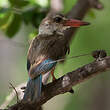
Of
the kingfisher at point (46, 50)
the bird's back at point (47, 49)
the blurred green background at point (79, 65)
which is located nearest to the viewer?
the kingfisher at point (46, 50)

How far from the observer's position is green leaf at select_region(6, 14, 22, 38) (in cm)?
439

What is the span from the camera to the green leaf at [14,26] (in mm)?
4391

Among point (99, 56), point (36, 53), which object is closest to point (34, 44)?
point (36, 53)

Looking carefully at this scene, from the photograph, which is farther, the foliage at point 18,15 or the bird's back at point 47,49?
the foliage at point 18,15

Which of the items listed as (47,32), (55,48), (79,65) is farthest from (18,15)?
(79,65)

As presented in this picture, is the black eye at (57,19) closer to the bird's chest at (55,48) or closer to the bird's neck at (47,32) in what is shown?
the bird's neck at (47,32)

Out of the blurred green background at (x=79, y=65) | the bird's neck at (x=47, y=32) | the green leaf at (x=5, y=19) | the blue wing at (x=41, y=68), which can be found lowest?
the blurred green background at (x=79, y=65)

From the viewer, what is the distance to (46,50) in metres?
3.77

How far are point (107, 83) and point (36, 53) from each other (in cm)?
440

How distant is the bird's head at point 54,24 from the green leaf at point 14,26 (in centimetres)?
31

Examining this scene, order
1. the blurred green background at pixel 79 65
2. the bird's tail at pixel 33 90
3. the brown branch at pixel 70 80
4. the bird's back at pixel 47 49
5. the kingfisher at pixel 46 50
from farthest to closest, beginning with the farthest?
1. the blurred green background at pixel 79 65
2. the bird's back at pixel 47 49
3. the kingfisher at pixel 46 50
4. the bird's tail at pixel 33 90
5. the brown branch at pixel 70 80

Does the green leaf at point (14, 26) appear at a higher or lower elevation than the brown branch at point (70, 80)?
higher

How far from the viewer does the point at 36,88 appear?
338 centimetres

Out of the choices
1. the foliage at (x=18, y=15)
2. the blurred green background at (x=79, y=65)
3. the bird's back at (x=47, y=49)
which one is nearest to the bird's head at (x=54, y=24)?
the foliage at (x=18, y=15)
